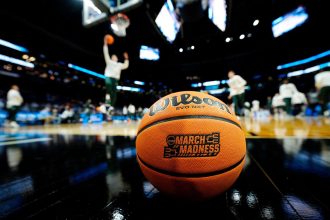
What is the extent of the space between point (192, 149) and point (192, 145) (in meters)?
0.02

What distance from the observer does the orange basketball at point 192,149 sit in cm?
70

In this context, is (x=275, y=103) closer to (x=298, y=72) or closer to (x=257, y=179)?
(x=298, y=72)

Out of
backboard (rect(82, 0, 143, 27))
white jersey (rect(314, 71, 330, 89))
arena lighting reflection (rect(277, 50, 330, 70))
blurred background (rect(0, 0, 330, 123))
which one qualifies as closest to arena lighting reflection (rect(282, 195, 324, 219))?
blurred background (rect(0, 0, 330, 123))

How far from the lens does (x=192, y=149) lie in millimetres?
698

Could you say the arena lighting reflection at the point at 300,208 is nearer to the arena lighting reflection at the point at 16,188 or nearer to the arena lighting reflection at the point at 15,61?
the arena lighting reflection at the point at 16,188

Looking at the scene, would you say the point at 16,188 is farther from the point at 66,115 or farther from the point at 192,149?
the point at 66,115

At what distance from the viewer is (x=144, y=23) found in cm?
1079

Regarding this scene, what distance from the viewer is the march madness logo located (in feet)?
2.29

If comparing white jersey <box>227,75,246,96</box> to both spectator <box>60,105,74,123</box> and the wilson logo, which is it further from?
spectator <box>60,105,74,123</box>

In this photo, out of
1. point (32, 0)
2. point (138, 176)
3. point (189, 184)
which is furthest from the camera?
point (32, 0)

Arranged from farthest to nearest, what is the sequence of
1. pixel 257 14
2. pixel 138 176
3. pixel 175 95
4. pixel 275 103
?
pixel 275 103, pixel 257 14, pixel 138 176, pixel 175 95

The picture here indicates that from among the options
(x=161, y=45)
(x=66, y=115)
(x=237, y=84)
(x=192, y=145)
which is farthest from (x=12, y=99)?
(x=161, y=45)

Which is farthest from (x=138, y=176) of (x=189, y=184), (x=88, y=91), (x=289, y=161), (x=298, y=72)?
(x=298, y=72)

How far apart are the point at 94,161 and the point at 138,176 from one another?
596mm
